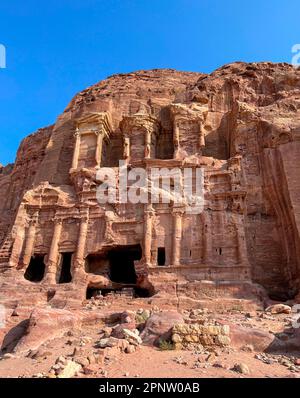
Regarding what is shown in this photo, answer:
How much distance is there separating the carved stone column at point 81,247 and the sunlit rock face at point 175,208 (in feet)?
0.25

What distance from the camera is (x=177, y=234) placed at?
22234 millimetres

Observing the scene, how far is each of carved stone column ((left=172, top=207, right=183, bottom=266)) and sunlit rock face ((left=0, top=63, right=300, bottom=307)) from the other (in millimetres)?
70

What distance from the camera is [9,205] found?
108 ft

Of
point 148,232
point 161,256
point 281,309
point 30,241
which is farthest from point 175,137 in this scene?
point 281,309

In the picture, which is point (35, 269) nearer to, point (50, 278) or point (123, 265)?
point (50, 278)

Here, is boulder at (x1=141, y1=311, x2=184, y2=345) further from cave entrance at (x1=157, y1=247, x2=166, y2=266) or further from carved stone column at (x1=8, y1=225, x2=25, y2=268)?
carved stone column at (x1=8, y1=225, x2=25, y2=268)

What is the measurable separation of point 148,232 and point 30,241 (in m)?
8.80

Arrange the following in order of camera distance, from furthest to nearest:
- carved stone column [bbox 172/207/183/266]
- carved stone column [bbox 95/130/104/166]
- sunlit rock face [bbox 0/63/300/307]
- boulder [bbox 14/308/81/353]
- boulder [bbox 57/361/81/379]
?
carved stone column [bbox 95/130/104/166]
carved stone column [bbox 172/207/183/266]
sunlit rock face [bbox 0/63/300/307]
boulder [bbox 14/308/81/353]
boulder [bbox 57/361/81/379]

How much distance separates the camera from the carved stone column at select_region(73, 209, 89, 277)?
22506 millimetres

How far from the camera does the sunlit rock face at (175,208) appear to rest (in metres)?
20.6

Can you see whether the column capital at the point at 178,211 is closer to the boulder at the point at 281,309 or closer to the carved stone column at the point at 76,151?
the boulder at the point at 281,309

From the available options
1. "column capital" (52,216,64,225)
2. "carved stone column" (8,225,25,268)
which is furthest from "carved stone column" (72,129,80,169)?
"carved stone column" (8,225,25,268)
